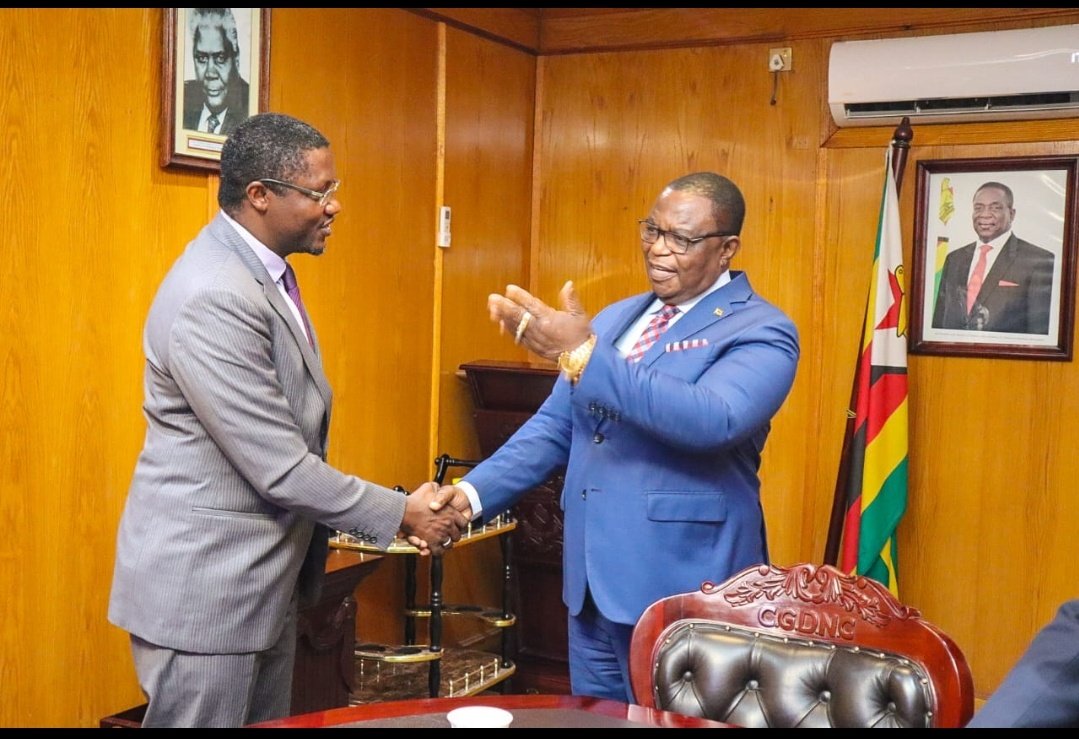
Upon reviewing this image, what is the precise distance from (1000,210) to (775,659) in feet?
9.13

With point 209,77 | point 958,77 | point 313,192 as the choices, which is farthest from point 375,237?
point 958,77

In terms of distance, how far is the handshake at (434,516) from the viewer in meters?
2.60

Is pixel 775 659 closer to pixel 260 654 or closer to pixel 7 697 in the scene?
pixel 260 654

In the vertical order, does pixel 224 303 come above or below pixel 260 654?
above

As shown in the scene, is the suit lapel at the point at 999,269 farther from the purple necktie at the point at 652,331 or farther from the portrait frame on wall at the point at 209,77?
the portrait frame on wall at the point at 209,77

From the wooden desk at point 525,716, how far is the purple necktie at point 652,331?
918 millimetres

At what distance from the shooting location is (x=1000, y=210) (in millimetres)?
4059

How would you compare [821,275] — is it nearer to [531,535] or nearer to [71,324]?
[531,535]

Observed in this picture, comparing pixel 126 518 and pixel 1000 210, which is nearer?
pixel 126 518

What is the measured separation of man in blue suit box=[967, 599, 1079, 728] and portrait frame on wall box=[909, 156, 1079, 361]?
312cm

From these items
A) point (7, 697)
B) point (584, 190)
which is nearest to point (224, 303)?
point (7, 697)
